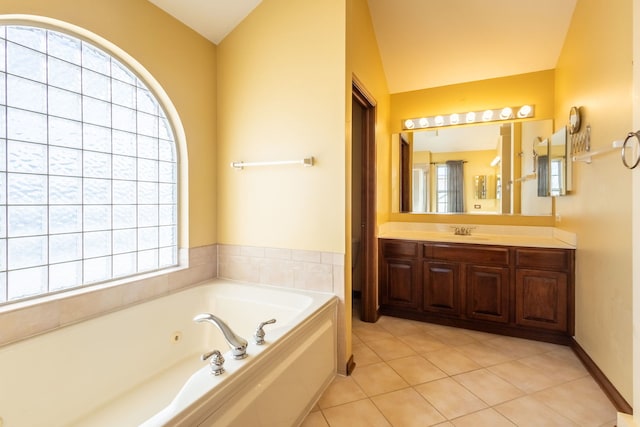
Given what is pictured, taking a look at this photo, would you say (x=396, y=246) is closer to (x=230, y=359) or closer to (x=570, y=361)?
(x=570, y=361)

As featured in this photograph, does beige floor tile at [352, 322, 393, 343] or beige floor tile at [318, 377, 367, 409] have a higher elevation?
beige floor tile at [352, 322, 393, 343]

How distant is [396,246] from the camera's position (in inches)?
119

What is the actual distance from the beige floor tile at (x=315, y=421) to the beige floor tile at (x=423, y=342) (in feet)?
3.53

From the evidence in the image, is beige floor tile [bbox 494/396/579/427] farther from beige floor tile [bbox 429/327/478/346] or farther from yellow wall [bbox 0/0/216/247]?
yellow wall [bbox 0/0/216/247]

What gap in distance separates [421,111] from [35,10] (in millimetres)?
3241

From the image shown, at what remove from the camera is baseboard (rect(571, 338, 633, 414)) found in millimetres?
1661

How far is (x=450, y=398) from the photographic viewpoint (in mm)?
1826

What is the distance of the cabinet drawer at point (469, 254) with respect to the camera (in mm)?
2652

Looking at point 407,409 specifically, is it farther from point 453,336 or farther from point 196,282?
point 196,282

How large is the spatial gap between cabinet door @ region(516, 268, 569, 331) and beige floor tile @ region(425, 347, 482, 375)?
72 cm

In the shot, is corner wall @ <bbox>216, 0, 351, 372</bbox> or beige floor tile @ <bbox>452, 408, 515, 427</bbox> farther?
corner wall @ <bbox>216, 0, 351, 372</bbox>

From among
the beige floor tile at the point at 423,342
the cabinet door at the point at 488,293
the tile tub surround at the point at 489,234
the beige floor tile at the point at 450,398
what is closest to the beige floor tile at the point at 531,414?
the beige floor tile at the point at 450,398

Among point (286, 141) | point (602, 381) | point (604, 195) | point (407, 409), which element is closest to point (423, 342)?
point (407, 409)

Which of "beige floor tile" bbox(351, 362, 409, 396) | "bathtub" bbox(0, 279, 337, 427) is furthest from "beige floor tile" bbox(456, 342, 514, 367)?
"bathtub" bbox(0, 279, 337, 427)
